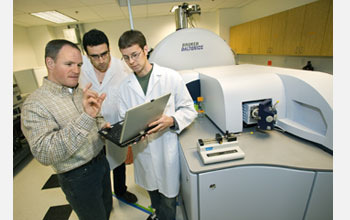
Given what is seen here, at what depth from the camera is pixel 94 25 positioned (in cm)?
523

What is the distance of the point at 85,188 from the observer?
98 cm

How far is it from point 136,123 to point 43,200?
1927 mm

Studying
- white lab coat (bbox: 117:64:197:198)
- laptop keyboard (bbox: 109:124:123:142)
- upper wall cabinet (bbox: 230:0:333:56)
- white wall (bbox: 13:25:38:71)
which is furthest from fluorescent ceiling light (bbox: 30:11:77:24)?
upper wall cabinet (bbox: 230:0:333:56)

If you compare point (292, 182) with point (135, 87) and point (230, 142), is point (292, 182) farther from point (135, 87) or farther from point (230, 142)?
point (135, 87)

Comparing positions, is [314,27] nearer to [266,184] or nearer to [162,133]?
[266,184]

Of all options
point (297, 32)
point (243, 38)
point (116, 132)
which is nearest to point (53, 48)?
point (116, 132)

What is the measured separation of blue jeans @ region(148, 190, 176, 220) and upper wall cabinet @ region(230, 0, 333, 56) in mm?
2893

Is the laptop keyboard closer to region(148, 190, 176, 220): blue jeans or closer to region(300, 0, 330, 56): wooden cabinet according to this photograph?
region(148, 190, 176, 220): blue jeans

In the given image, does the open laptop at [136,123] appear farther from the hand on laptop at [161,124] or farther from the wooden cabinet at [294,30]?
the wooden cabinet at [294,30]

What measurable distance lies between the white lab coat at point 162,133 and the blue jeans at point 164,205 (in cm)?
11

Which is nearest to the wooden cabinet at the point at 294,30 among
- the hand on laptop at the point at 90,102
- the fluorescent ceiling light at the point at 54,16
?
the hand on laptop at the point at 90,102

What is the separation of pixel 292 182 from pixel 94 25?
6.22 m

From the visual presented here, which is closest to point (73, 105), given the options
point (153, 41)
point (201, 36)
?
point (201, 36)

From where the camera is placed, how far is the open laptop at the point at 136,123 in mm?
828
